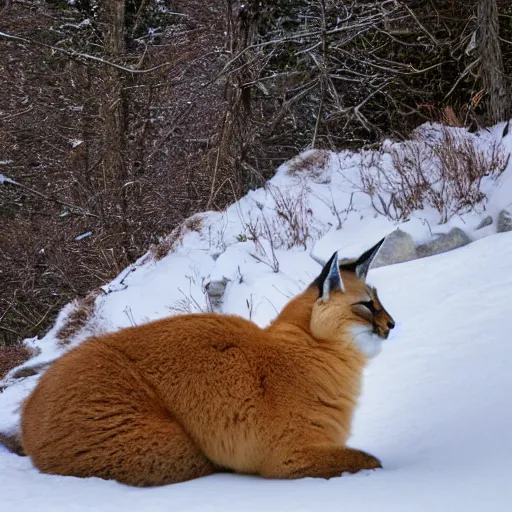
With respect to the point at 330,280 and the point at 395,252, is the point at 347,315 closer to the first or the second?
the point at 330,280

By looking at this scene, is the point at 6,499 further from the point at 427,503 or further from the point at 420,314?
the point at 420,314

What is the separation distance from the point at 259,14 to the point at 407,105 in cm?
392

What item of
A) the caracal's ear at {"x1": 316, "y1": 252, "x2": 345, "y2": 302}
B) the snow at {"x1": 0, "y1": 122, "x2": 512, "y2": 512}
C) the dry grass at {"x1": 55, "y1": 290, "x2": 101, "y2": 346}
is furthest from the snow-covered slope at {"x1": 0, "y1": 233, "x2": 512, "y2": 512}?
the dry grass at {"x1": 55, "y1": 290, "x2": 101, "y2": 346}

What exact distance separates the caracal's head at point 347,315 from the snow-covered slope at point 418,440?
60 cm

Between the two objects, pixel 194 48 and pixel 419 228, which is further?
pixel 194 48

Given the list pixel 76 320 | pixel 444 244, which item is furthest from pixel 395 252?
pixel 76 320

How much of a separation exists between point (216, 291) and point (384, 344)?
12.3 ft

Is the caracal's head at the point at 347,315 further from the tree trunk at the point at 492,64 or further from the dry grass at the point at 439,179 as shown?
the tree trunk at the point at 492,64

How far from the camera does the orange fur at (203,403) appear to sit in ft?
10.8

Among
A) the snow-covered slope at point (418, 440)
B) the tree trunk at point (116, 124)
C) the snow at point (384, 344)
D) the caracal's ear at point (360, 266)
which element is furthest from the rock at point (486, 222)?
the tree trunk at point (116, 124)

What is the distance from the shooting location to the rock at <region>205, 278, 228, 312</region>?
8.85 m

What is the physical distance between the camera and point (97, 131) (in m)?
22.2

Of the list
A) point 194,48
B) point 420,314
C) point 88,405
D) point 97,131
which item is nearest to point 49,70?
point 97,131

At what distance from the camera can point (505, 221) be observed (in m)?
7.69
